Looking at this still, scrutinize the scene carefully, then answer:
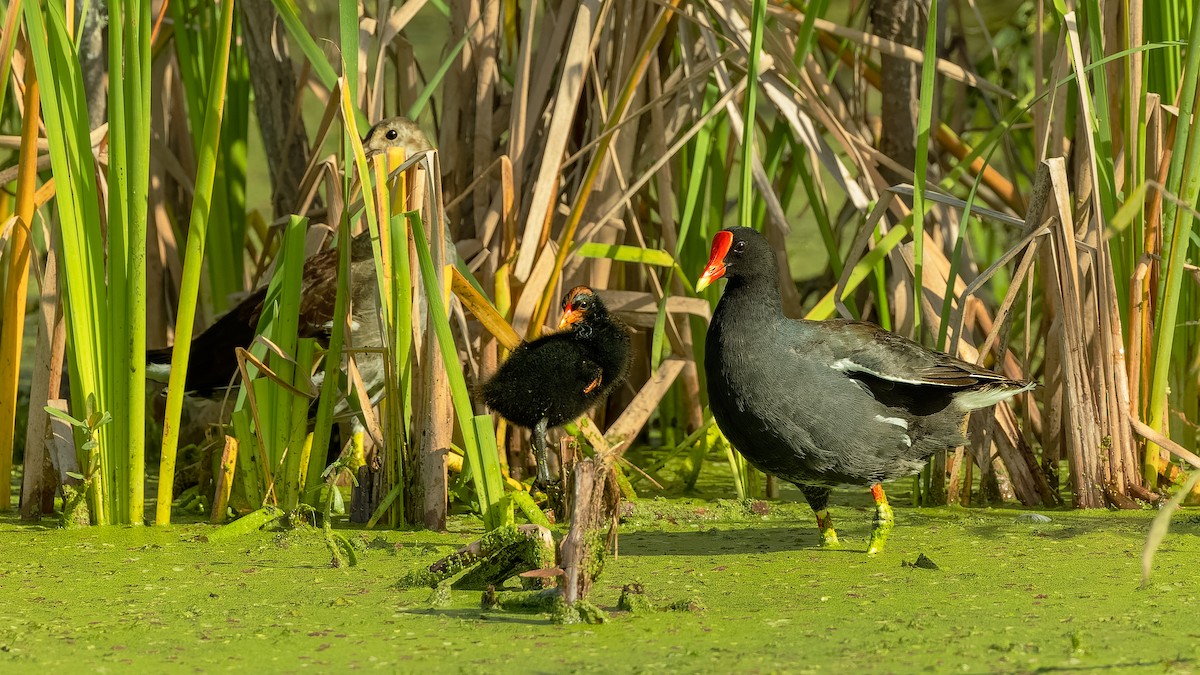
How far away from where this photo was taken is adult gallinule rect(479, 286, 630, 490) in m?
3.46

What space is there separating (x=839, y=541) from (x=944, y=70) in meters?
1.42

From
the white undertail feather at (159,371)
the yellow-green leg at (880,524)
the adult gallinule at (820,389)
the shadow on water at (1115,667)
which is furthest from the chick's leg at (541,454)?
the shadow on water at (1115,667)

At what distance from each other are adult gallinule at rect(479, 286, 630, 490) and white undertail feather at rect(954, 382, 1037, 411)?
92 cm

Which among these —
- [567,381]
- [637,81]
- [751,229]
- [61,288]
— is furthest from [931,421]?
[61,288]

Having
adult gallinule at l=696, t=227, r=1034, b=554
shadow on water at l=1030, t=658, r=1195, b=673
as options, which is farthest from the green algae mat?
adult gallinule at l=696, t=227, r=1034, b=554

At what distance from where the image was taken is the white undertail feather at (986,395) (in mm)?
3176

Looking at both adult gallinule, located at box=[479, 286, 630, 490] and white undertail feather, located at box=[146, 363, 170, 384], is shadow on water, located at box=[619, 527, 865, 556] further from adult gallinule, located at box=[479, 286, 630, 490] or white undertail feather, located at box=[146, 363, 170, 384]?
white undertail feather, located at box=[146, 363, 170, 384]

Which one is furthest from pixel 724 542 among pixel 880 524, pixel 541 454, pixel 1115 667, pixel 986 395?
pixel 1115 667

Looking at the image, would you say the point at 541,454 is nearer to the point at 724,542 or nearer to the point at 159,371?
the point at 724,542

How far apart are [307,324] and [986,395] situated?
1908 millimetres

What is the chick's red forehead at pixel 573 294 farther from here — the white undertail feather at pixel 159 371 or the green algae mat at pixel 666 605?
the white undertail feather at pixel 159 371

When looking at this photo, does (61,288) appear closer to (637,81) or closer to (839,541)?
(637,81)

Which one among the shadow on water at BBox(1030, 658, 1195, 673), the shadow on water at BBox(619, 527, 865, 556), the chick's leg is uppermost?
the chick's leg

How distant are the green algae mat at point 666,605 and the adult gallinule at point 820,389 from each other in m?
0.19
